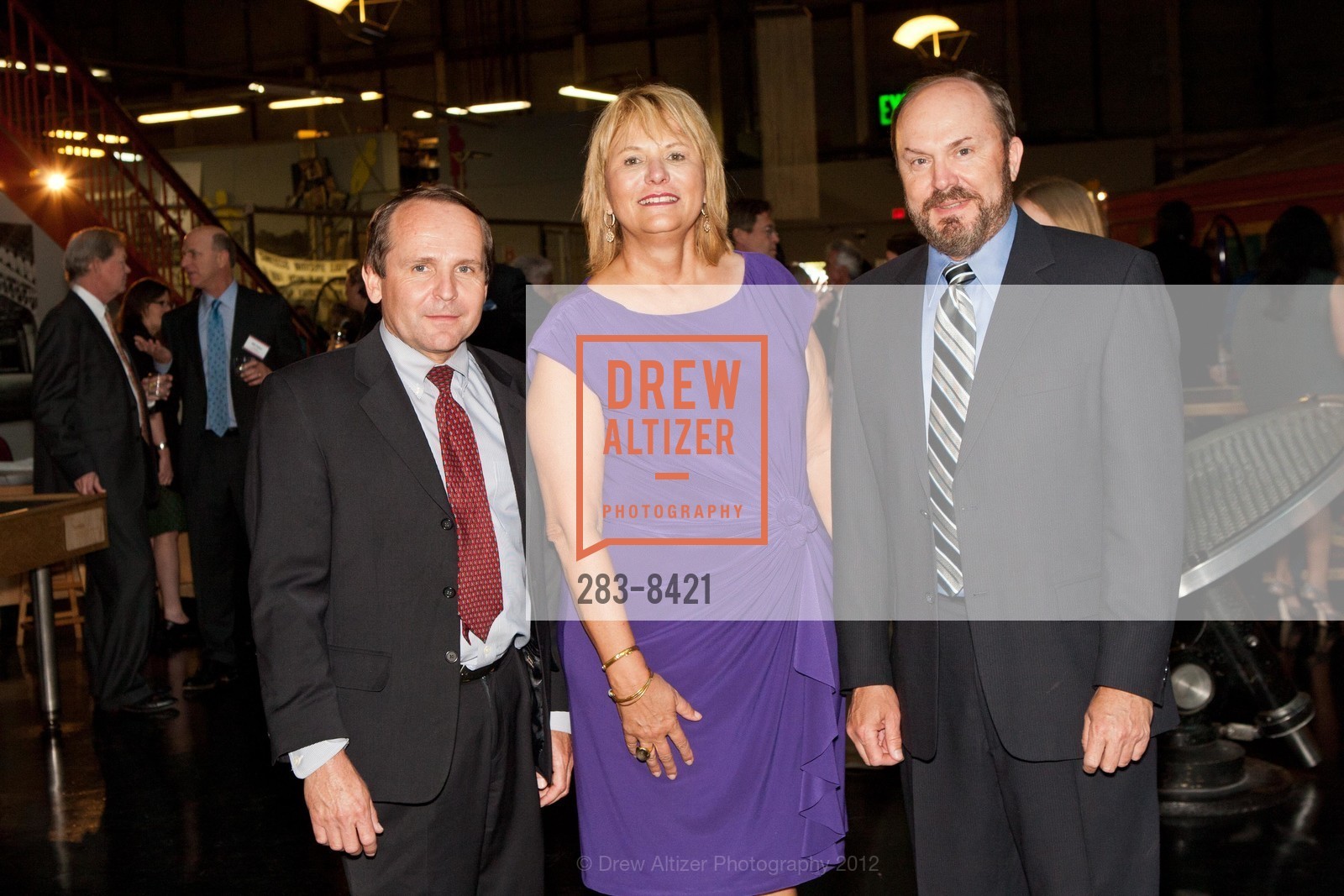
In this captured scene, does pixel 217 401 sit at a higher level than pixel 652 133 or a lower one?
lower

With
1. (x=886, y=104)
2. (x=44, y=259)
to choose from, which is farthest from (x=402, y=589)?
(x=886, y=104)

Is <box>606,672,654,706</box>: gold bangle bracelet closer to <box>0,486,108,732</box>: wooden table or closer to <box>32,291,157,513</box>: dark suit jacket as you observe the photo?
<box>0,486,108,732</box>: wooden table

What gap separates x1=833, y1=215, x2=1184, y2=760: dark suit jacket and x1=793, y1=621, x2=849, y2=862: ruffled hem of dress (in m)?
0.26

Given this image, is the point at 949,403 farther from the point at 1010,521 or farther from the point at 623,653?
the point at 623,653

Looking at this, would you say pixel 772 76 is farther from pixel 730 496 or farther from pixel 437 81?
pixel 730 496

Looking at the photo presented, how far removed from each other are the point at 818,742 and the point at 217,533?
12.9 feet

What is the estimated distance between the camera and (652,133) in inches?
82.5

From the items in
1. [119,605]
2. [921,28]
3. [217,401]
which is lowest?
[119,605]

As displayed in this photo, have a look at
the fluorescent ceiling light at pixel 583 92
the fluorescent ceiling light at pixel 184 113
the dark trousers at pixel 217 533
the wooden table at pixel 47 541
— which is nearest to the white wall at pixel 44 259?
the dark trousers at pixel 217 533

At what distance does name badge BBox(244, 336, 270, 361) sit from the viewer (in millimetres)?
5238

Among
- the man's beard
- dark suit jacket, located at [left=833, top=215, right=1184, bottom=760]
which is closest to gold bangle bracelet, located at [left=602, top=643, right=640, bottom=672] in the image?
dark suit jacket, located at [left=833, top=215, right=1184, bottom=760]

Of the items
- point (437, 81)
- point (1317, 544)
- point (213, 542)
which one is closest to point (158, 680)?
point (213, 542)

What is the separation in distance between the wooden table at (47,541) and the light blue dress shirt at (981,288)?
3.18m

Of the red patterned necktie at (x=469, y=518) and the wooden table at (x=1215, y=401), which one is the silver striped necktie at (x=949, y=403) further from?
the wooden table at (x=1215, y=401)
